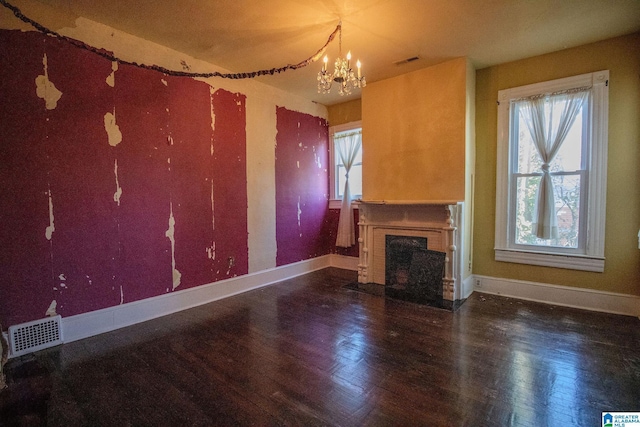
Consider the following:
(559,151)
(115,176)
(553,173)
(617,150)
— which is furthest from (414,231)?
(115,176)

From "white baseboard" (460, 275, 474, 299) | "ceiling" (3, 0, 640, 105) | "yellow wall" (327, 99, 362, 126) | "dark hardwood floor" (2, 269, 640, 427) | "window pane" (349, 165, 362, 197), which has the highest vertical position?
"ceiling" (3, 0, 640, 105)

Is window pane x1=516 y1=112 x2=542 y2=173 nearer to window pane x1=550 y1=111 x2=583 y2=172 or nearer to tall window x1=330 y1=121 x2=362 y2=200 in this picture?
window pane x1=550 y1=111 x2=583 y2=172

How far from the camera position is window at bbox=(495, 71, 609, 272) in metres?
3.08

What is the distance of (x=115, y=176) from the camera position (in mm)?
2770

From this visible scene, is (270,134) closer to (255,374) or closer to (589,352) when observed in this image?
(255,374)

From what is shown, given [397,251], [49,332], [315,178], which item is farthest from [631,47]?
[49,332]

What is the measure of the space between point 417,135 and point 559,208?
1783 millimetres

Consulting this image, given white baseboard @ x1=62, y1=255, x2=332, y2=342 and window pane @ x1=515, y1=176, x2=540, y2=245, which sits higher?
window pane @ x1=515, y1=176, x2=540, y2=245

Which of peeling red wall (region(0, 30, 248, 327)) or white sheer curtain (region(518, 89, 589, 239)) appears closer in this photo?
peeling red wall (region(0, 30, 248, 327))

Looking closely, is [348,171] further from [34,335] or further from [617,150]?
[34,335]

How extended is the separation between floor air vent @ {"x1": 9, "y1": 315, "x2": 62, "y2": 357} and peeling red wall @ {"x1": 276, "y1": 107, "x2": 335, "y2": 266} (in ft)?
8.24

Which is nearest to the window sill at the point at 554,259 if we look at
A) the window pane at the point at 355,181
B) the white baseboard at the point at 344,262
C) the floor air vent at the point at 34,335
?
the white baseboard at the point at 344,262

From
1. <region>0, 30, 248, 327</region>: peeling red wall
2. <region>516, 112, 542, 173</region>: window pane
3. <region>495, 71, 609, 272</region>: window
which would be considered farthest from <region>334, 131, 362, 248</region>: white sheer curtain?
<region>516, 112, 542, 173</region>: window pane

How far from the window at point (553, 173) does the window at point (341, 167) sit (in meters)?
2.06
